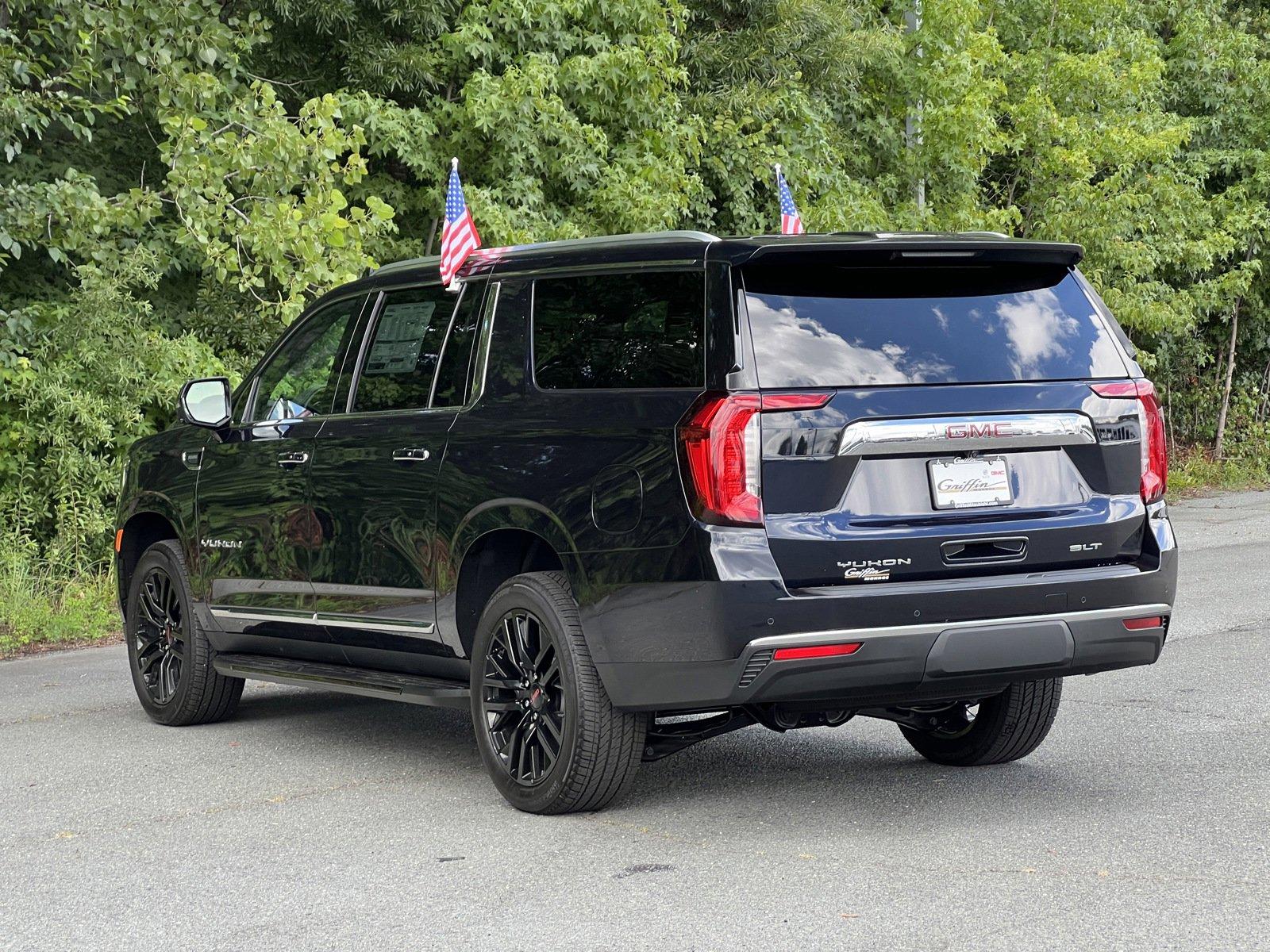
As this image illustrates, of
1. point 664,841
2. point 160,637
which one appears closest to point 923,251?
point 664,841

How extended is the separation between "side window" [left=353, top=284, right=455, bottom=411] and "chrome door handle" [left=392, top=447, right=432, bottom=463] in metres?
0.20

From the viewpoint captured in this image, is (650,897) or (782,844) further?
(782,844)

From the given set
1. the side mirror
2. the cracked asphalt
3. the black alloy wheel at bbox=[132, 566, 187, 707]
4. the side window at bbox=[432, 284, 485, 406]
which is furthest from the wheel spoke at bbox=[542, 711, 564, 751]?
the black alloy wheel at bbox=[132, 566, 187, 707]

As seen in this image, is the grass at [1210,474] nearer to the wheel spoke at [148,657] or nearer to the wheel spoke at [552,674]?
the wheel spoke at [148,657]

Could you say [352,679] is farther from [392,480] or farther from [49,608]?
[49,608]

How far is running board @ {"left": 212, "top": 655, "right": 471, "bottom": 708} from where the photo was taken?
6566 millimetres

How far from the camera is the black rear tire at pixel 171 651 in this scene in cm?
817

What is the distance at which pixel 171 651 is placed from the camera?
8.41 meters

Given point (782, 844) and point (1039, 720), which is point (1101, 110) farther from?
point (782, 844)

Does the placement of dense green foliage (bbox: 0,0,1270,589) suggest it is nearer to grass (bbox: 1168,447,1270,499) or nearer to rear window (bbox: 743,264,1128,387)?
grass (bbox: 1168,447,1270,499)

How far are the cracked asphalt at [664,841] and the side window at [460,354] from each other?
1.50 metres

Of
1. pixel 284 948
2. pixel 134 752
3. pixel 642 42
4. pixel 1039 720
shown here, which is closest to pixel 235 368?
pixel 642 42

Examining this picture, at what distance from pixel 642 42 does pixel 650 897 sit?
13079 mm

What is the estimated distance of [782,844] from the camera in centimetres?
560
